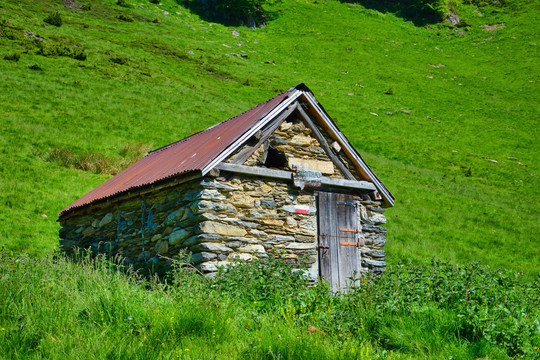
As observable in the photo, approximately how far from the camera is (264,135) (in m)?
9.88

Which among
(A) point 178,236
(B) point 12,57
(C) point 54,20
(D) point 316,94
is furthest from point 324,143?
(C) point 54,20

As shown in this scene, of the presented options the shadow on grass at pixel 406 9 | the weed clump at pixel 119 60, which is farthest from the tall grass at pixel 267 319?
the shadow on grass at pixel 406 9

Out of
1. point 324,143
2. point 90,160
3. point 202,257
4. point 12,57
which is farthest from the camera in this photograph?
point 12,57

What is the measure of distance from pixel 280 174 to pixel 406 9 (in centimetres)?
7980

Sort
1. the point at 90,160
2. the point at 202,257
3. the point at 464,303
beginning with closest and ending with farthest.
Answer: the point at 464,303
the point at 202,257
the point at 90,160

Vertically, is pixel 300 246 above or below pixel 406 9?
below

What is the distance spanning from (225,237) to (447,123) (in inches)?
1340

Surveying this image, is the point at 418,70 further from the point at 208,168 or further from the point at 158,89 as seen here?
the point at 208,168

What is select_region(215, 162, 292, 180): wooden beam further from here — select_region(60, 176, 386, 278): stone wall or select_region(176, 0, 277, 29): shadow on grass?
select_region(176, 0, 277, 29): shadow on grass

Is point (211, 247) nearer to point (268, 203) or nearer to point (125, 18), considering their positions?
point (268, 203)

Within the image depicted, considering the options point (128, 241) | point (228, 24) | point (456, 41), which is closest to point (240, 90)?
point (128, 241)

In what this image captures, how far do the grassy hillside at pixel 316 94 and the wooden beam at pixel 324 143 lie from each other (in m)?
4.98

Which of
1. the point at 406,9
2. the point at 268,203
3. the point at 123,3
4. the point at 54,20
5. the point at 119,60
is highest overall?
the point at 406,9

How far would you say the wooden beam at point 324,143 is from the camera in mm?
10539
